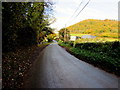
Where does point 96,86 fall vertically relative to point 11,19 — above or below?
below

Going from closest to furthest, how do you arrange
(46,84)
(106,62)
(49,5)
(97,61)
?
1. (46,84)
2. (106,62)
3. (97,61)
4. (49,5)

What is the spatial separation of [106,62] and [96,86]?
387 centimetres

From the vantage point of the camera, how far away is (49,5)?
1515 centimetres

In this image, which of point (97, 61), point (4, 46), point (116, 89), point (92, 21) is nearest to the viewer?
point (116, 89)

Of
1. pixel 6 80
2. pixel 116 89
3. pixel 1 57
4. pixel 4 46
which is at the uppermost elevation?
pixel 4 46

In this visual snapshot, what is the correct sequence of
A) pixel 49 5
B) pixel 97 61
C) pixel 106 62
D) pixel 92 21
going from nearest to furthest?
pixel 106 62 → pixel 97 61 → pixel 49 5 → pixel 92 21

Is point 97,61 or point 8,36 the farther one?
point 97,61

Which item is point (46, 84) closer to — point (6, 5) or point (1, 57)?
point (1, 57)

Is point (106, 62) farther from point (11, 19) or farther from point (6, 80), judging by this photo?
point (11, 19)

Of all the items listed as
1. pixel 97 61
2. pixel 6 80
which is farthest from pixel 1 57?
pixel 97 61

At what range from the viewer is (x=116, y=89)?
4332mm

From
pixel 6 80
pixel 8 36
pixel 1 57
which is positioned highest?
pixel 8 36

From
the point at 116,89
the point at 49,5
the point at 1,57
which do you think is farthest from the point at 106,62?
the point at 49,5

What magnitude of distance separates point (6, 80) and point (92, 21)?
36.5 m
